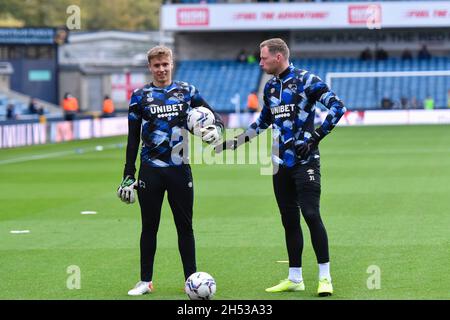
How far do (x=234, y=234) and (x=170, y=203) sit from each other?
451 cm

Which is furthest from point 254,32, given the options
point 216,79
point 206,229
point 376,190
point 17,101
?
point 206,229

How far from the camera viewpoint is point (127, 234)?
14.7 metres

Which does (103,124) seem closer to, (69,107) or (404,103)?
(69,107)

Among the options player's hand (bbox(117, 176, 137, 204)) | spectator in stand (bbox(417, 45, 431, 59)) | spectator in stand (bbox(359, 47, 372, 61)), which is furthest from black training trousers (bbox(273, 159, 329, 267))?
spectator in stand (bbox(417, 45, 431, 59))

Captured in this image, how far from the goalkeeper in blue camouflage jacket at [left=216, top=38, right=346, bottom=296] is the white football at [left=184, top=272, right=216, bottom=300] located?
0.70 meters

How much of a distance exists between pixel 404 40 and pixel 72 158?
40.9 m

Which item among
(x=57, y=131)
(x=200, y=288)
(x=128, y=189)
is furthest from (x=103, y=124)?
(x=200, y=288)

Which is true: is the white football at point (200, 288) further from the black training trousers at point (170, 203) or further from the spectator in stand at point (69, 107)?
the spectator in stand at point (69, 107)

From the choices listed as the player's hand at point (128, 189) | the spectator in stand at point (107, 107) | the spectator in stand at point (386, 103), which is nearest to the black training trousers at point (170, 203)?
the player's hand at point (128, 189)

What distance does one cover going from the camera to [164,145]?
997 centimetres

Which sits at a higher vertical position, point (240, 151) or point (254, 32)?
point (254, 32)

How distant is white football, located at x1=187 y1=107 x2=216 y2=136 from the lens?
32.4 ft

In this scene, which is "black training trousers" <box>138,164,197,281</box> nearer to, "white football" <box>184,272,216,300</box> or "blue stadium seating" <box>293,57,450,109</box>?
"white football" <box>184,272,216,300</box>

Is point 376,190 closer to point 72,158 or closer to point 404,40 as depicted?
point 72,158
